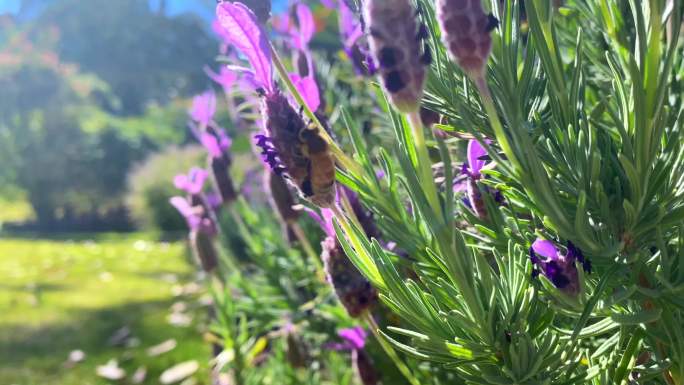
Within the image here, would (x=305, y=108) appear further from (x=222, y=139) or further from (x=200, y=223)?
(x=200, y=223)

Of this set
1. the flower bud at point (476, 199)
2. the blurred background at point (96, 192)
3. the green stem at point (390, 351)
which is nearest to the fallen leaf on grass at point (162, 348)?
the blurred background at point (96, 192)

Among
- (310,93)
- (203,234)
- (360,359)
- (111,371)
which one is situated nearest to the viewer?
(310,93)

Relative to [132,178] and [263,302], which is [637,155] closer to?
[263,302]

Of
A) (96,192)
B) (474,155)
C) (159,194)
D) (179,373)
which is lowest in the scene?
(179,373)

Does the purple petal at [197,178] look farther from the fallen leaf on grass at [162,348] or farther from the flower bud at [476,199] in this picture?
the fallen leaf on grass at [162,348]

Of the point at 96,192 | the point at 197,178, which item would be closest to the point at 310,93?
the point at 197,178

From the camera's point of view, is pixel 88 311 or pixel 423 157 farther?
pixel 88 311

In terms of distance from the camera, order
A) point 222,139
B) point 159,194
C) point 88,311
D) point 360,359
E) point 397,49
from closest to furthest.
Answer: point 397,49, point 360,359, point 222,139, point 88,311, point 159,194

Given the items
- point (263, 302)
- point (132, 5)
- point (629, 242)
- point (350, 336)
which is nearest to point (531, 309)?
point (629, 242)
